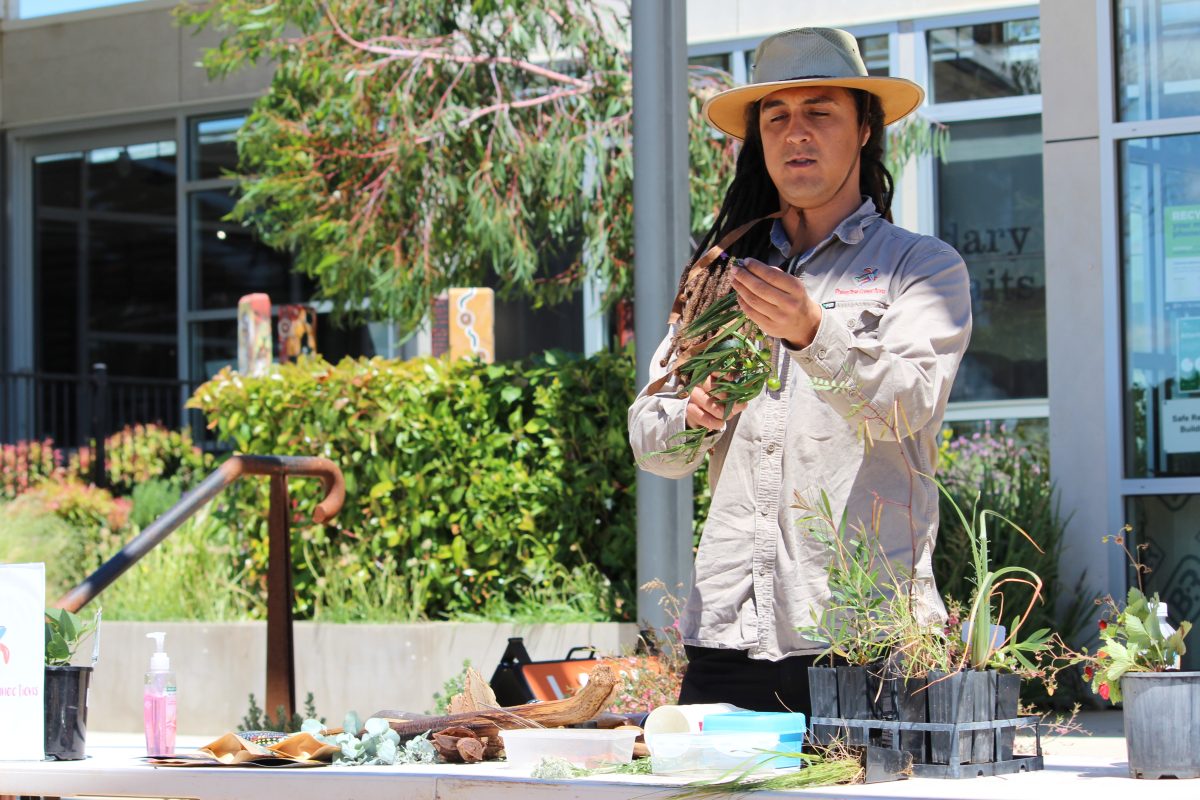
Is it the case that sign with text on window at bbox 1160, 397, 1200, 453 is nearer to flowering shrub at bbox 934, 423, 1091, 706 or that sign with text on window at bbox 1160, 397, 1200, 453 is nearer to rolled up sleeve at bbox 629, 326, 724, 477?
flowering shrub at bbox 934, 423, 1091, 706

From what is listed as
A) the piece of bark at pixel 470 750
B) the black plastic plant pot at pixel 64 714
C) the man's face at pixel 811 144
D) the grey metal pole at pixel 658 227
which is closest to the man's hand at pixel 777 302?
the man's face at pixel 811 144

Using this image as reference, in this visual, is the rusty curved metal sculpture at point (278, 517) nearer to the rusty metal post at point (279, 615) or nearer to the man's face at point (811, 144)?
the rusty metal post at point (279, 615)

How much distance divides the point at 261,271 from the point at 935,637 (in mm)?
12753

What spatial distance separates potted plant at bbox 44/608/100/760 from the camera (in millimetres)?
2883

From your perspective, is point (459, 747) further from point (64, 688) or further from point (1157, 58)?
point (1157, 58)

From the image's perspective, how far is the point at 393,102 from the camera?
8242 mm

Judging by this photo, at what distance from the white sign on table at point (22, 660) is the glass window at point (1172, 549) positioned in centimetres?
464

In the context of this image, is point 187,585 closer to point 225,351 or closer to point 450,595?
point 450,595

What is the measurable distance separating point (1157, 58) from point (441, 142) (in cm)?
363

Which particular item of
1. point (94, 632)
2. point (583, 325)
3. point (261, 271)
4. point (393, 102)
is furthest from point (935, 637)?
point (261, 271)

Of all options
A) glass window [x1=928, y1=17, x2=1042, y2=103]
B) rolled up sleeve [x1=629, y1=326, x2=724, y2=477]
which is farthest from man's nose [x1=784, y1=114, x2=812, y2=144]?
glass window [x1=928, y1=17, x2=1042, y2=103]

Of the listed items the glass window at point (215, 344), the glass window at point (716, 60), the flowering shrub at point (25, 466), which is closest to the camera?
the glass window at point (716, 60)

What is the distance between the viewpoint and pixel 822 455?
Result: 2.71 metres

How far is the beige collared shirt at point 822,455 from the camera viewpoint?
255cm
